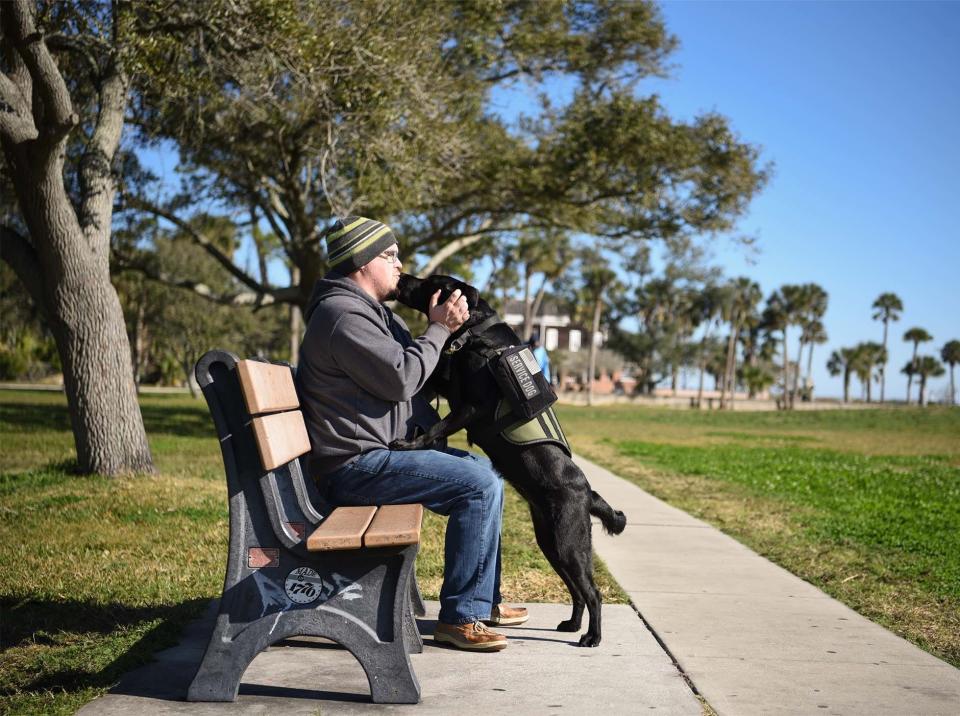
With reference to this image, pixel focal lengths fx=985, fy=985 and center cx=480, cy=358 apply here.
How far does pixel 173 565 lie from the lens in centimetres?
605

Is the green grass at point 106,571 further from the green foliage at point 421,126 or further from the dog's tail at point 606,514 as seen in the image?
the green foliage at point 421,126

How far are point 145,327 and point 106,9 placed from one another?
114ft

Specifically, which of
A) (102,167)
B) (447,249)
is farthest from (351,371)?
(447,249)

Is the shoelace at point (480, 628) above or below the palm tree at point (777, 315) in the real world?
below

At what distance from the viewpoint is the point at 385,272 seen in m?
4.21

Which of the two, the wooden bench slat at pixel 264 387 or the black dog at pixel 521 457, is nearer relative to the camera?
the wooden bench slat at pixel 264 387

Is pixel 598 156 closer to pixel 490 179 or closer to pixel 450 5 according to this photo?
pixel 490 179

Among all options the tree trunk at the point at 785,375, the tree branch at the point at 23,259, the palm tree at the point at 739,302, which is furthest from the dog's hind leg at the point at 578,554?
the palm tree at the point at 739,302

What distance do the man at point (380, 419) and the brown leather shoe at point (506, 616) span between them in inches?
18.5

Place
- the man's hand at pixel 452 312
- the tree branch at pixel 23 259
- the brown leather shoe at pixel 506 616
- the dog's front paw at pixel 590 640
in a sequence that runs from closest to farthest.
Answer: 1. the man's hand at pixel 452 312
2. the dog's front paw at pixel 590 640
3. the brown leather shoe at pixel 506 616
4. the tree branch at pixel 23 259

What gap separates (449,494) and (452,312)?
2.47 ft

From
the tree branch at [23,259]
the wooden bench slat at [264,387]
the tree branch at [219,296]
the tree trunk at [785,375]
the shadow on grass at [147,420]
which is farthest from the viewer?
the tree trunk at [785,375]

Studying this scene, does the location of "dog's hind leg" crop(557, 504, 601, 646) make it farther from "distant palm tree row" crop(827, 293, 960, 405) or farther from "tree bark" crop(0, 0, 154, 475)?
"distant palm tree row" crop(827, 293, 960, 405)

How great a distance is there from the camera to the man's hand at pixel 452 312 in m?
4.12
